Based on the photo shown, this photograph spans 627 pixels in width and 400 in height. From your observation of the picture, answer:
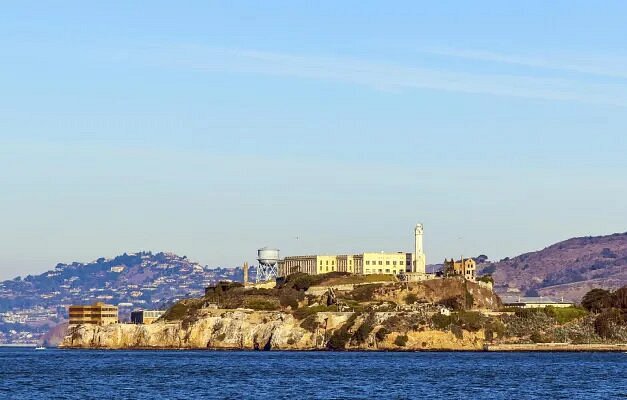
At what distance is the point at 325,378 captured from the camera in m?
132

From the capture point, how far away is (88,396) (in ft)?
351

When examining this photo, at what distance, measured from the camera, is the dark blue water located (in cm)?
10988

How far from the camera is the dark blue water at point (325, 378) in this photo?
10988 cm

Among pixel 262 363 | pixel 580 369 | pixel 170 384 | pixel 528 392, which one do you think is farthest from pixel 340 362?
pixel 528 392

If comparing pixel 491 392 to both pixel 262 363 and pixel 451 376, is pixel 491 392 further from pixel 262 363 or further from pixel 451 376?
pixel 262 363

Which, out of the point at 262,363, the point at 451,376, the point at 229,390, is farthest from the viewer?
the point at 262,363

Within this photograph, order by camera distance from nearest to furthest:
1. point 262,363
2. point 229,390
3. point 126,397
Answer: point 126,397 < point 229,390 < point 262,363

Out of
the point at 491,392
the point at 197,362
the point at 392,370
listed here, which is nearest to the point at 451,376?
the point at 392,370

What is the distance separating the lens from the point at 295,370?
14938 centimetres

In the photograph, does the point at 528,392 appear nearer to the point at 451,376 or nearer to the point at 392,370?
the point at 451,376

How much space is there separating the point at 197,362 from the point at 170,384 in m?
52.7

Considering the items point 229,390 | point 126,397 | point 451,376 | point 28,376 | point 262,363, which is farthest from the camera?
point 262,363

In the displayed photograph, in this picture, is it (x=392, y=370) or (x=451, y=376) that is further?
(x=392, y=370)

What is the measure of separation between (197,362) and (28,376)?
112ft
